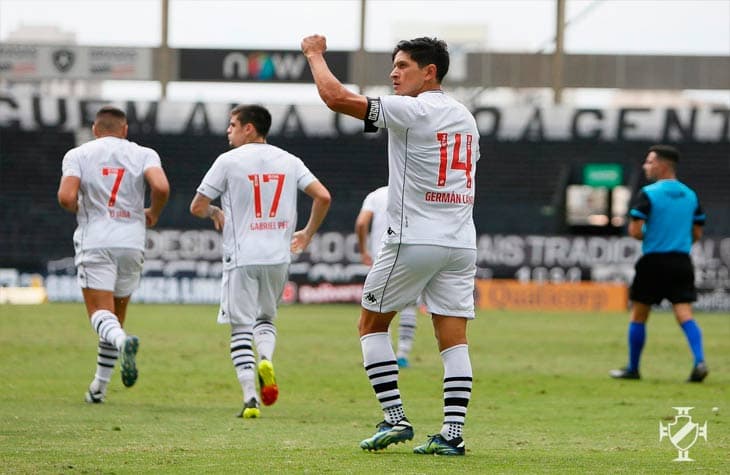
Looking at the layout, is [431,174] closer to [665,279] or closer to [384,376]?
[384,376]

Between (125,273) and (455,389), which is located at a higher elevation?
(125,273)

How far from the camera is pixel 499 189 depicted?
3195 cm

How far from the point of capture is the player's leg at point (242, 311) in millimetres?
9453

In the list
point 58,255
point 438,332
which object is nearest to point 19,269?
point 58,255

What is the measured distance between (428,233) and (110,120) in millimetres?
3744

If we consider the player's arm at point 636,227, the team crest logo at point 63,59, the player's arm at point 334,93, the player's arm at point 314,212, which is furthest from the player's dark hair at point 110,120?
the team crest logo at point 63,59

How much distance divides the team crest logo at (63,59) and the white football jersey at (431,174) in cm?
2907

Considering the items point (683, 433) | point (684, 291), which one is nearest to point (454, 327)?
point (683, 433)

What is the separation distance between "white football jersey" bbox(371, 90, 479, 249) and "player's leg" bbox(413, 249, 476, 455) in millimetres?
152

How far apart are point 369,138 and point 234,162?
22.9m

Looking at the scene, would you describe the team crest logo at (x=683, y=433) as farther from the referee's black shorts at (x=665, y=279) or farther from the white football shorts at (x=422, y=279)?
the referee's black shorts at (x=665, y=279)

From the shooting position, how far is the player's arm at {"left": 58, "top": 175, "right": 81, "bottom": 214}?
952cm

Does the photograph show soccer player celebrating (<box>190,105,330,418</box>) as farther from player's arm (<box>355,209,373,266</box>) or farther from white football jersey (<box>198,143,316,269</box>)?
player's arm (<box>355,209,373,266</box>)

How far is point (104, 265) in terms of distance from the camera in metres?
9.77
